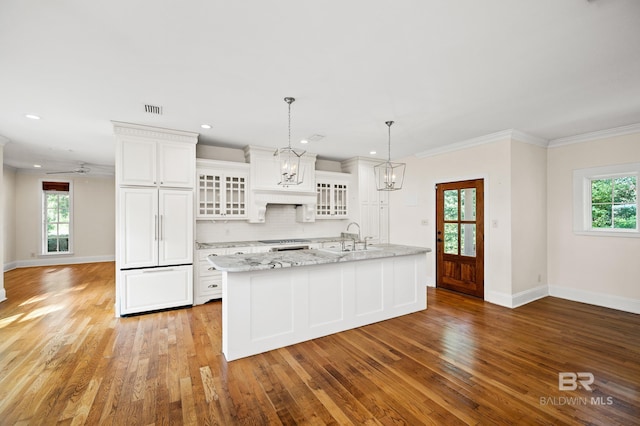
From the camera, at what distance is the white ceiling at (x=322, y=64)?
180cm

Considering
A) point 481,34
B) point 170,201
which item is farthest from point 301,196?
point 481,34

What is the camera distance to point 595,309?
416cm

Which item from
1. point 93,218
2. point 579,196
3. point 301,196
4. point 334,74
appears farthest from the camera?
point 93,218

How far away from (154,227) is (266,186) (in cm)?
191

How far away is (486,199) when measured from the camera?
462 centimetres

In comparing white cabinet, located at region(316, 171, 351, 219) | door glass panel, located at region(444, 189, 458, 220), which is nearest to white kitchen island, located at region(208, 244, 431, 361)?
door glass panel, located at region(444, 189, 458, 220)

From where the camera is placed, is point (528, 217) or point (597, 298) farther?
point (528, 217)

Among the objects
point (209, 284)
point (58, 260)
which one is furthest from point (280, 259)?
point (58, 260)

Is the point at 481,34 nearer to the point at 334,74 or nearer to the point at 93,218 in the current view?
the point at 334,74

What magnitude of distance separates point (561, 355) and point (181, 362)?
3.71 m

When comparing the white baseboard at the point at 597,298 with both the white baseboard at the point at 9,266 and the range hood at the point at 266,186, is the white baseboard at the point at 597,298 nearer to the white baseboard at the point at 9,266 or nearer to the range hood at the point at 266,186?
the range hood at the point at 266,186

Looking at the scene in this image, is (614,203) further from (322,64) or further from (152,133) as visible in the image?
(152,133)
